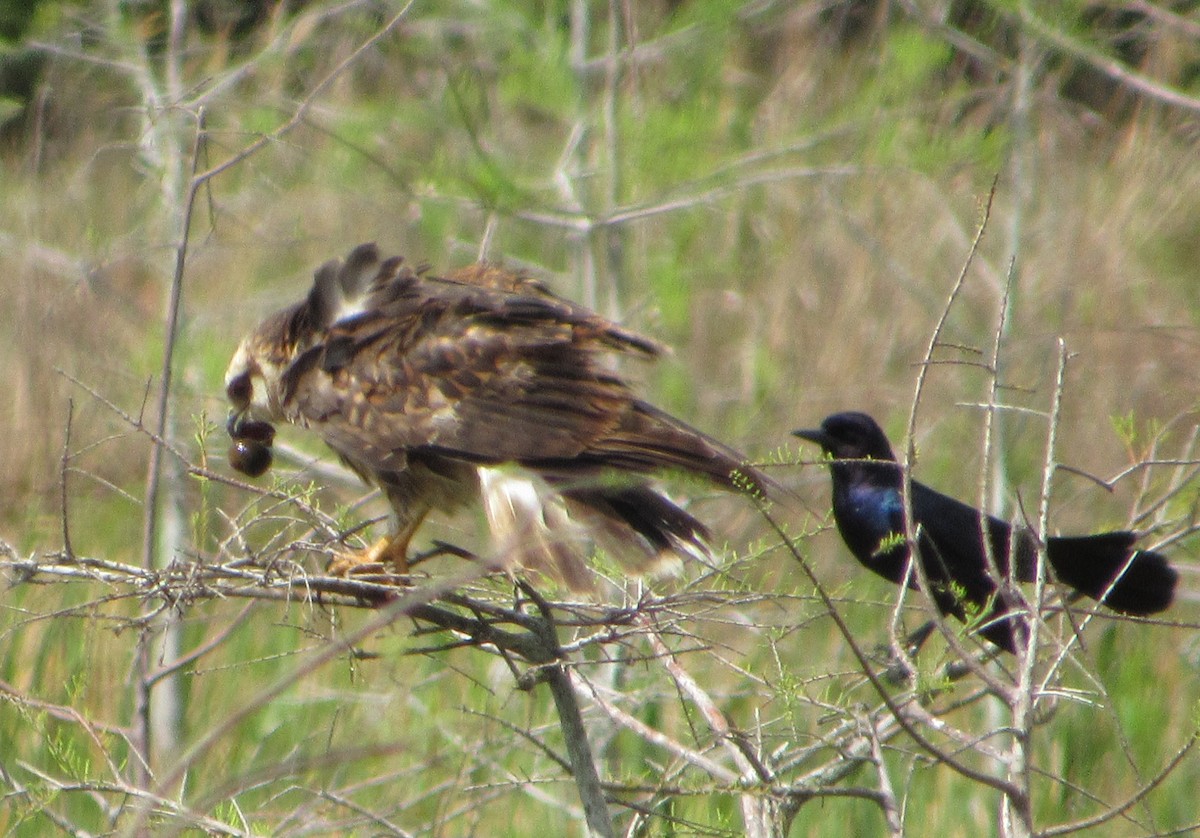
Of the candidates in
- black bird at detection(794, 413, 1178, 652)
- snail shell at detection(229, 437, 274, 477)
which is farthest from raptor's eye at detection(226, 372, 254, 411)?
black bird at detection(794, 413, 1178, 652)

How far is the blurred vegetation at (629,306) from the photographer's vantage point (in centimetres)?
370

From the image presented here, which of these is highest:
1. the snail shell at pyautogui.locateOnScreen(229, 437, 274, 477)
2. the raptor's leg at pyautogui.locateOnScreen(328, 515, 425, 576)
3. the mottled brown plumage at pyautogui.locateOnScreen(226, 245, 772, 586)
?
the mottled brown plumage at pyautogui.locateOnScreen(226, 245, 772, 586)

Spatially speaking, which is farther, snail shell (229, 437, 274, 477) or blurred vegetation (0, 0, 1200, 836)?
blurred vegetation (0, 0, 1200, 836)

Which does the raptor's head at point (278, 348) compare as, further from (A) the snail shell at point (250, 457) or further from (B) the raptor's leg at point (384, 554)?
(B) the raptor's leg at point (384, 554)

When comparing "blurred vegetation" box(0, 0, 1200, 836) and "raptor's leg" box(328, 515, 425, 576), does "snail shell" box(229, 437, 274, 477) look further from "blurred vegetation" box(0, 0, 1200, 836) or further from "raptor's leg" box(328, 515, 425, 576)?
"raptor's leg" box(328, 515, 425, 576)

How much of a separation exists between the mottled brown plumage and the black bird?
0.45m

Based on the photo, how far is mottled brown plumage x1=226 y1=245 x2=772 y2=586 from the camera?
9.65ft

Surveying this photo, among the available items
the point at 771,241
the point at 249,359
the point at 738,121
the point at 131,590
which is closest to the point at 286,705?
the point at 249,359

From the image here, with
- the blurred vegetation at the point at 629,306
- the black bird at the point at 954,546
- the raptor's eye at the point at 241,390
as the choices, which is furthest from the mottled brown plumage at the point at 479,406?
the black bird at the point at 954,546

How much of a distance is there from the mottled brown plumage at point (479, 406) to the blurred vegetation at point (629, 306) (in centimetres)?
27

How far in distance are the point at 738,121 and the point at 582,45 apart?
756 millimetres

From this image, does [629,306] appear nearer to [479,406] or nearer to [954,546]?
[954,546]

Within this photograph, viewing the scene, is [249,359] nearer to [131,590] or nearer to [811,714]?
[131,590]

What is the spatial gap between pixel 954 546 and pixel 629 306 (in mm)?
1809
